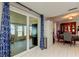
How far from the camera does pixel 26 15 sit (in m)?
4.77

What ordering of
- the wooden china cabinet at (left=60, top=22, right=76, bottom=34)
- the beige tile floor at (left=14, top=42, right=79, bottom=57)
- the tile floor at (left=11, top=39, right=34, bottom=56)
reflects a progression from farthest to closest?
the wooden china cabinet at (left=60, top=22, right=76, bottom=34) < the beige tile floor at (left=14, top=42, right=79, bottom=57) < the tile floor at (left=11, top=39, right=34, bottom=56)

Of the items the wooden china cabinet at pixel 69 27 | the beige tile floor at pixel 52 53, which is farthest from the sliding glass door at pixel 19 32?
the wooden china cabinet at pixel 69 27

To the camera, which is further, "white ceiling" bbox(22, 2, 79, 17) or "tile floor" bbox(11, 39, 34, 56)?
"tile floor" bbox(11, 39, 34, 56)

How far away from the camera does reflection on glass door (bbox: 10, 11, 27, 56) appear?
3848 millimetres

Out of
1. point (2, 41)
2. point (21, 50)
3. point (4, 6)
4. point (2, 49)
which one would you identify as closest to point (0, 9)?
point (4, 6)

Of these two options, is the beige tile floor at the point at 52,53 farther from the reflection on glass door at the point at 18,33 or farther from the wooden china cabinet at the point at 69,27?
the wooden china cabinet at the point at 69,27

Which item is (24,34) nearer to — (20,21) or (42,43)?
(20,21)

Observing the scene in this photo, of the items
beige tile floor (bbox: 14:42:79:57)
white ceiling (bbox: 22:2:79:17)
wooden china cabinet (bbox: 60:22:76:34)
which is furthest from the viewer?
wooden china cabinet (bbox: 60:22:76:34)

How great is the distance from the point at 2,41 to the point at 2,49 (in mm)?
244

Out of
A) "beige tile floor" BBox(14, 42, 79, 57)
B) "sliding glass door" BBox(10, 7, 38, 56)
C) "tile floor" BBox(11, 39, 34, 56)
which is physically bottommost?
"beige tile floor" BBox(14, 42, 79, 57)

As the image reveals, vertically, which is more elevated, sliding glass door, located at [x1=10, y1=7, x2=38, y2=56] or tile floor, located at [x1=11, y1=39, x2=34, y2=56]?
sliding glass door, located at [x1=10, y1=7, x2=38, y2=56]

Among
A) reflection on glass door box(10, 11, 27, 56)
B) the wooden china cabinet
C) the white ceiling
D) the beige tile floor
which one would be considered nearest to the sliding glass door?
reflection on glass door box(10, 11, 27, 56)

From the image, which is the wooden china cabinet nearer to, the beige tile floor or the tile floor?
the beige tile floor

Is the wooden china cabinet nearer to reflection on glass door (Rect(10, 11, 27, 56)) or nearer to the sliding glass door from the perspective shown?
the sliding glass door
